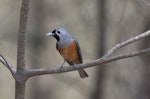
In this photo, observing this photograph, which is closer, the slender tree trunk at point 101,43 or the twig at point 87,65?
the twig at point 87,65

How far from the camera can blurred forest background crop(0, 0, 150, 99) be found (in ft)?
23.1

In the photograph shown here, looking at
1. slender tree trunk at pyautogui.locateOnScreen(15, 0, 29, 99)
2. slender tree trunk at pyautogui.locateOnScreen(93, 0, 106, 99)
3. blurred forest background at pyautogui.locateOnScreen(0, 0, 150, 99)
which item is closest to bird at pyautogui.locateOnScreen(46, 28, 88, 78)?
blurred forest background at pyautogui.locateOnScreen(0, 0, 150, 99)

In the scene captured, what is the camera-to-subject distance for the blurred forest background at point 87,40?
705 centimetres

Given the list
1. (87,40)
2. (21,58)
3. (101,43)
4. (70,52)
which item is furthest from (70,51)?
(87,40)

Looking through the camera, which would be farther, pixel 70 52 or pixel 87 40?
pixel 87 40

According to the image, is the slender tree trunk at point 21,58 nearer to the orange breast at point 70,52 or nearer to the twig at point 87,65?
the twig at point 87,65

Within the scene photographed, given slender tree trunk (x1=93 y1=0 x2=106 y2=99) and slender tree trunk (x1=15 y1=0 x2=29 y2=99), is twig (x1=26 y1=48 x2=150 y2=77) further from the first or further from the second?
slender tree trunk (x1=93 y1=0 x2=106 y2=99)

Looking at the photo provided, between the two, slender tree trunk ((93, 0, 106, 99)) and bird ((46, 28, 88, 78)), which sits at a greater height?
bird ((46, 28, 88, 78))

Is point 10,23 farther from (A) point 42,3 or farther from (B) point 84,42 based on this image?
(B) point 84,42

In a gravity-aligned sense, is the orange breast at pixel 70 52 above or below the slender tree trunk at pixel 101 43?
above

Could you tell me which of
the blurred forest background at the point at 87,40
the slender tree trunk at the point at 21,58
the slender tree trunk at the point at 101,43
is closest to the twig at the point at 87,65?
the slender tree trunk at the point at 21,58

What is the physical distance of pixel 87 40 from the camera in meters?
9.27

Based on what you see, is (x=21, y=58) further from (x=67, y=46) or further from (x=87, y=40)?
(x=87, y=40)

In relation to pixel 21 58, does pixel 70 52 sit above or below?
below
